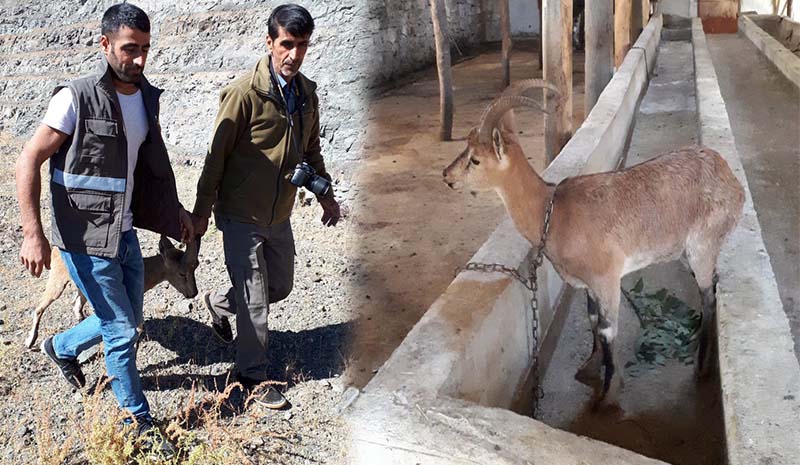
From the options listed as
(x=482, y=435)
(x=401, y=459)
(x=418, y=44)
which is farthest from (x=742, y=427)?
(x=418, y=44)

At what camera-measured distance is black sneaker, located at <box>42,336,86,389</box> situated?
11.3 ft

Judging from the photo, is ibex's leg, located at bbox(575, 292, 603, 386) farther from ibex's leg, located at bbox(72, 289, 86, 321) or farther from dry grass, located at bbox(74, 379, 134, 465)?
ibex's leg, located at bbox(72, 289, 86, 321)

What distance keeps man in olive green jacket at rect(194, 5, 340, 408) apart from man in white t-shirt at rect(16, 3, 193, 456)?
232 mm

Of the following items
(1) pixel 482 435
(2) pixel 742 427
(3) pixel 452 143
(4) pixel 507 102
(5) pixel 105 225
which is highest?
(4) pixel 507 102

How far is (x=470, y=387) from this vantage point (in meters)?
2.59

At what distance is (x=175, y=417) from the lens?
3412 mm

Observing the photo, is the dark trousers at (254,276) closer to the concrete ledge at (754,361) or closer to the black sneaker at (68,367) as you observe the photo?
the black sneaker at (68,367)

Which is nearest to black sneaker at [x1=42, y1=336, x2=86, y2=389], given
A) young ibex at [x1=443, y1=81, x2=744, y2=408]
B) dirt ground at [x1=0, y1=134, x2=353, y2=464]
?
dirt ground at [x1=0, y1=134, x2=353, y2=464]

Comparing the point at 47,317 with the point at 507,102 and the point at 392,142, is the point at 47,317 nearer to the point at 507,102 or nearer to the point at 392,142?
the point at 507,102

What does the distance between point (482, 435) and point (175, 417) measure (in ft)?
6.30

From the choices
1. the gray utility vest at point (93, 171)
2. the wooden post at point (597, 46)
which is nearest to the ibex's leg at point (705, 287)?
the gray utility vest at point (93, 171)

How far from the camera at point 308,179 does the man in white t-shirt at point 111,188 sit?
0.52m

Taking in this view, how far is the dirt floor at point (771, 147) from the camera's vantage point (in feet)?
16.1

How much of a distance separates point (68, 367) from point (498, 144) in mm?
2289
